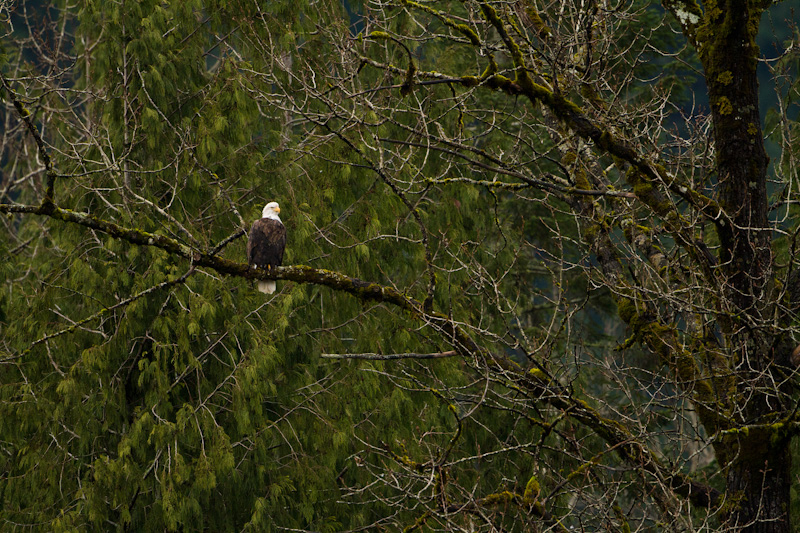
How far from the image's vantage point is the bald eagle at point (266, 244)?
24.6ft

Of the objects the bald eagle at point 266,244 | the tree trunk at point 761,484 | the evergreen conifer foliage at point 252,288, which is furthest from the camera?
the bald eagle at point 266,244

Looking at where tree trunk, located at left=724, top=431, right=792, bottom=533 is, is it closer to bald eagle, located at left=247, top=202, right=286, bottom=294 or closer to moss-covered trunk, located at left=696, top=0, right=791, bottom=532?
moss-covered trunk, located at left=696, top=0, right=791, bottom=532

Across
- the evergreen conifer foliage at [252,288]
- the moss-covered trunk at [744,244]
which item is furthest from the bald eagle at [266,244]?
the moss-covered trunk at [744,244]

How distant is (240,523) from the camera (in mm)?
9406

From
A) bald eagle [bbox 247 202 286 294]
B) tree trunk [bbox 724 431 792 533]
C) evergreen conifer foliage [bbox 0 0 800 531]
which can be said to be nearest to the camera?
tree trunk [bbox 724 431 792 533]

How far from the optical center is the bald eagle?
24.6 ft

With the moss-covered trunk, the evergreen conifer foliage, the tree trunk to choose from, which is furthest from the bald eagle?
the tree trunk

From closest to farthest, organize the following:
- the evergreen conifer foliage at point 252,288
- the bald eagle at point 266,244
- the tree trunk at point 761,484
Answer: the tree trunk at point 761,484
the evergreen conifer foliage at point 252,288
the bald eagle at point 266,244

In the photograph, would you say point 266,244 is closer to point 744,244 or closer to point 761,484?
point 744,244

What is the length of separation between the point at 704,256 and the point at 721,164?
0.60 metres

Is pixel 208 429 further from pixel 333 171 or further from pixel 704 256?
pixel 704 256

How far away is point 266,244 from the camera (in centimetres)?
762

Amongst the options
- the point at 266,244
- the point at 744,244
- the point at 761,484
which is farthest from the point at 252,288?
the point at 761,484

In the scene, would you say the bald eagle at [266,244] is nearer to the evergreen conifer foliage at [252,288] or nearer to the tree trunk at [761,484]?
the evergreen conifer foliage at [252,288]
